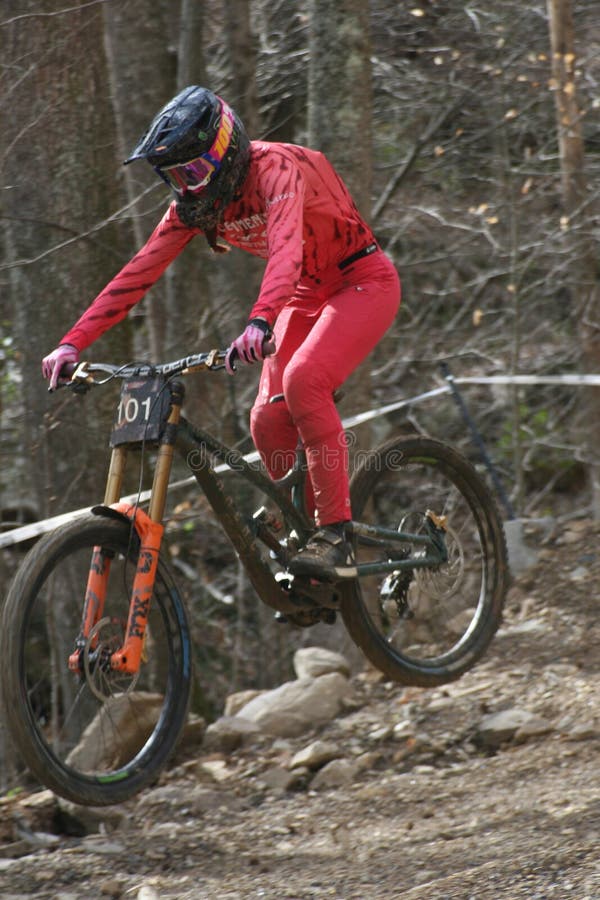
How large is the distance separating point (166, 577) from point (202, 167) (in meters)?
1.45

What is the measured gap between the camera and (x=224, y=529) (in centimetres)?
431

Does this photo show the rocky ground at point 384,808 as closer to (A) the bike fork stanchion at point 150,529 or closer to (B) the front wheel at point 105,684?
(B) the front wheel at point 105,684

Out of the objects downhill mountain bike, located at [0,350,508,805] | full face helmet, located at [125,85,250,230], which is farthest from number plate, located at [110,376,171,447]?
full face helmet, located at [125,85,250,230]

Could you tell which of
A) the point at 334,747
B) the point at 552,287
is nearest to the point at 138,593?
the point at 334,747

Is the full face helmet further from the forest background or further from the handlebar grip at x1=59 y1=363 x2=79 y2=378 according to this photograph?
the forest background

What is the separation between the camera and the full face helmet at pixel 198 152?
3.77 meters

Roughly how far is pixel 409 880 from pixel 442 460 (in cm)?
197

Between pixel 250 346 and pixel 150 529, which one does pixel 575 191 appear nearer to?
pixel 250 346

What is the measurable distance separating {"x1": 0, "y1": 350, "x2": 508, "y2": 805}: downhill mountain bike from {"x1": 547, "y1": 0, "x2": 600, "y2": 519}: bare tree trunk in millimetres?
3895

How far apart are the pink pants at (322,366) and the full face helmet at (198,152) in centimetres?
64

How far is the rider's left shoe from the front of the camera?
14.1ft

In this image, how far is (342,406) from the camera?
22.4 feet

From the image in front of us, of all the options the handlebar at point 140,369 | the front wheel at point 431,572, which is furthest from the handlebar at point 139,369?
the front wheel at point 431,572

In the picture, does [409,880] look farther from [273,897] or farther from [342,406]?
[342,406]
